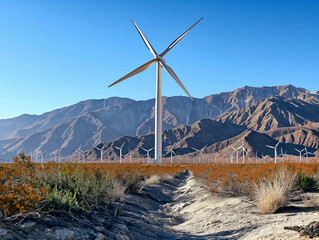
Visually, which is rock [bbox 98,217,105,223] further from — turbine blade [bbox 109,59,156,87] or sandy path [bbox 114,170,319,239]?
turbine blade [bbox 109,59,156,87]

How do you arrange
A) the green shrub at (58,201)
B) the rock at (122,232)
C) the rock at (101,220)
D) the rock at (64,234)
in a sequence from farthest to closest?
the rock at (101,220) < the rock at (122,232) < the green shrub at (58,201) < the rock at (64,234)

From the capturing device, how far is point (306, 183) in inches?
578

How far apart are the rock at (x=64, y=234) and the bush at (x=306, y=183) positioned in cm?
1121

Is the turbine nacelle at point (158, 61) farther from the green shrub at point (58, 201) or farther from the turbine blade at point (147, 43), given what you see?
the green shrub at point (58, 201)

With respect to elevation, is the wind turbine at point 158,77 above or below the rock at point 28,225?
above

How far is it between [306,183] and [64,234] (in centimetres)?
1180

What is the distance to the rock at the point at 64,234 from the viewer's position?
654 centimetres

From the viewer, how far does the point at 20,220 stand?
21.6 feet

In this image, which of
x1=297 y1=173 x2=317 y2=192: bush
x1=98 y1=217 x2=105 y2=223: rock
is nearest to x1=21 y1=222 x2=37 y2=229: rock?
x1=98 y1=217 x2=105 y2=223: rock

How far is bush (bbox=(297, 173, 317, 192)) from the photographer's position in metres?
14.5

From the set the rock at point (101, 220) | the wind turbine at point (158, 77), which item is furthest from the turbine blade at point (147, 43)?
the rock at point (101, 220)

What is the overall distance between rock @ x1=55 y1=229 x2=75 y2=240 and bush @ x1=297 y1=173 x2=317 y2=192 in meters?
11.2

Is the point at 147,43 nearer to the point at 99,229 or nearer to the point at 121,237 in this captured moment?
the point at 121,237

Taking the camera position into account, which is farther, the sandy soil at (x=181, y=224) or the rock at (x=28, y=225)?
the sandy soil at (x=181, y=224)
